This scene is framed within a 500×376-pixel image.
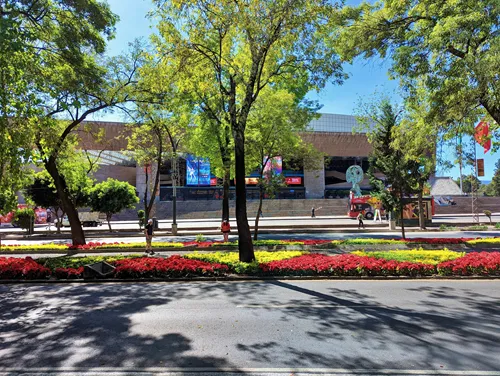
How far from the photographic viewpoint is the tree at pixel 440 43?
909 centimetres

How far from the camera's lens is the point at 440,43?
934cm

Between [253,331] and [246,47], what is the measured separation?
A: 969 centimetres

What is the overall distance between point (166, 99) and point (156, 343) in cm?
1240

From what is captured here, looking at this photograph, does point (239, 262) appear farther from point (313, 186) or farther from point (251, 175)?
point (313, 186)

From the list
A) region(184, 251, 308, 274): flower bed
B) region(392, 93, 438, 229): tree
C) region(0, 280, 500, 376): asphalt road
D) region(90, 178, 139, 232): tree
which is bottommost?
region(0, 280, 500, 376): asphalt road

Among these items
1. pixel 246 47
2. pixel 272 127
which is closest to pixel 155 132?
pixel 272 127

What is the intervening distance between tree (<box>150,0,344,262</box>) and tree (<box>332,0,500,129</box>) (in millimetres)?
1076

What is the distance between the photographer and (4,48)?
6355 millimetres

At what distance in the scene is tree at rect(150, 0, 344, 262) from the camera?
9617 mm

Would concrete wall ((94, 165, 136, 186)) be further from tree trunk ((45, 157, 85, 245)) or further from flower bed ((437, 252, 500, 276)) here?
flower bed ((437, 252, 500, 276))

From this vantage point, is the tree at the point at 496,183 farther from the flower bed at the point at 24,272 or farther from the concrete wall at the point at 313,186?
the flower bed at the point at 24,272

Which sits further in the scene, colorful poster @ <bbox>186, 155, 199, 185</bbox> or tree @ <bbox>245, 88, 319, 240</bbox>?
colorful poster @ <bbox>186, 155, 199, 185</bbox>

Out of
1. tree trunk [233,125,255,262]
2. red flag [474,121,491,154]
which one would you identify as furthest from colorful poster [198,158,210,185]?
tree trunk [233,125,255,262]

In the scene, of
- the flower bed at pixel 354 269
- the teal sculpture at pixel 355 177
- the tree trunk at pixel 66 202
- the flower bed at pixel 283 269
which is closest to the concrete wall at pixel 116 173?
the teal sculpture at pixel 355 177
